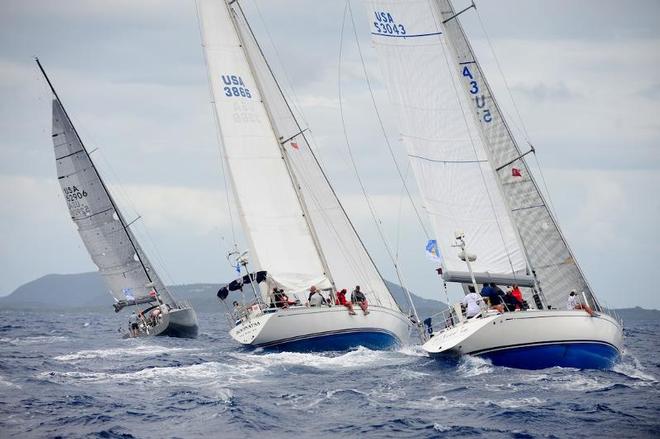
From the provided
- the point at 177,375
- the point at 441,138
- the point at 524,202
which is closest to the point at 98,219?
the point at 177,375

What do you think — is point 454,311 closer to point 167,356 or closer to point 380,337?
point 380,337

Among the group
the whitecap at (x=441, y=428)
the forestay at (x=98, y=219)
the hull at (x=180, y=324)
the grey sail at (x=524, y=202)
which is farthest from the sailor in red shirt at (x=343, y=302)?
the forestay at (x=98, y=219)

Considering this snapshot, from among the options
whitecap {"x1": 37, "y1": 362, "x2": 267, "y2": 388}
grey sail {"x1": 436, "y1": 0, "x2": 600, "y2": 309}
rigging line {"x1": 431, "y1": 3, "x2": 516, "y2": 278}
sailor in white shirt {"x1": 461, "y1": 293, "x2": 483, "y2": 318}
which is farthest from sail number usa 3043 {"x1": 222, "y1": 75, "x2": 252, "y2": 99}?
sailor in white shirt {"x1": 461, "y1": 293, "x2": 483, "y2": 318}

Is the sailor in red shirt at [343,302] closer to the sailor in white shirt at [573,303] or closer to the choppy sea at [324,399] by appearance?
the choppy sea at [324,399]

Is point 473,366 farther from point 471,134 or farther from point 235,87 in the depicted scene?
point 235,87

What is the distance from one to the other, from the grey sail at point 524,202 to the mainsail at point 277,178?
33.3ft

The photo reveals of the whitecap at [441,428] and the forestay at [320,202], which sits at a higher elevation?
the forestay at [320,202]

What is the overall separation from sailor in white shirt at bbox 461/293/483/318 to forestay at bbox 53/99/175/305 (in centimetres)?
2956

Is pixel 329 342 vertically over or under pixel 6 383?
over

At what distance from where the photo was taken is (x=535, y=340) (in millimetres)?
25047

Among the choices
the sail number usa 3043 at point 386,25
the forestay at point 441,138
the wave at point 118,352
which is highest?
the sail number usa 3043 at point 386,25

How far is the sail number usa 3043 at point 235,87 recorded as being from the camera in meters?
37.5

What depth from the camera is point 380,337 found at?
34.6 meters

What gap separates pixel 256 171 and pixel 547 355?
15696mm
